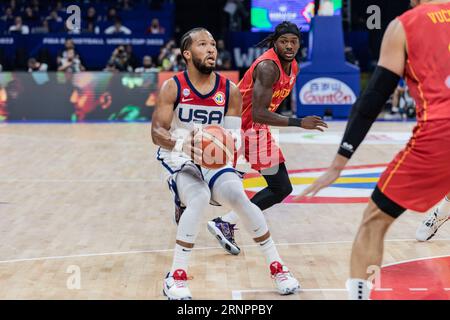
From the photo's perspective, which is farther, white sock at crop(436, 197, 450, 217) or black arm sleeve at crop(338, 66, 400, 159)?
white sock at crop(436, 197, 450, 217)

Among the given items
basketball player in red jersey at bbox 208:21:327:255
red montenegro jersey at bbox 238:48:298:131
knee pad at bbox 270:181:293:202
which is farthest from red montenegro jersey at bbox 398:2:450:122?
knee pad at bbox 270:181:293:202

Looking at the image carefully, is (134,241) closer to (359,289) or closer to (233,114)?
(233,114)

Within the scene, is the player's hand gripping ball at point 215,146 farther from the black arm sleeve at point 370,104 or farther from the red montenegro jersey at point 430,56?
the red montenegro jersey at point 430,56

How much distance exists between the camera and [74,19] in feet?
59.0

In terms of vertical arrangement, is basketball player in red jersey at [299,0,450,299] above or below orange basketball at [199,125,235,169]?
above

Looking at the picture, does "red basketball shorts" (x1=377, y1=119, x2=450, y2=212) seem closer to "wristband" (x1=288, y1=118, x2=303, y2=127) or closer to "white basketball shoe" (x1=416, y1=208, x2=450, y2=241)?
"wristband" (x1=288, y1=118, x2=303, y2=127)

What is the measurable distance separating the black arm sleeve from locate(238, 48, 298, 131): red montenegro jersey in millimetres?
2364

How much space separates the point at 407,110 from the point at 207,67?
1426 centimetres

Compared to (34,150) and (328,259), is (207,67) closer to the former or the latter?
(328,259)

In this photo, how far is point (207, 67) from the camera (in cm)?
528

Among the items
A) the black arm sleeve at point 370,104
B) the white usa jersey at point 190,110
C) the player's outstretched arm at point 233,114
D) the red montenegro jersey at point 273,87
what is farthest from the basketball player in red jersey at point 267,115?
the black arm sleeve at point 370,104

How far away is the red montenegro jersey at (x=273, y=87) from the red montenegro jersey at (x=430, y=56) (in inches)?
93.1

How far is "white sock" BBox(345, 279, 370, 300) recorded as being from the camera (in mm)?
4113

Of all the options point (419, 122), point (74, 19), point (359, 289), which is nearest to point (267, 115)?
point (419, 122)
